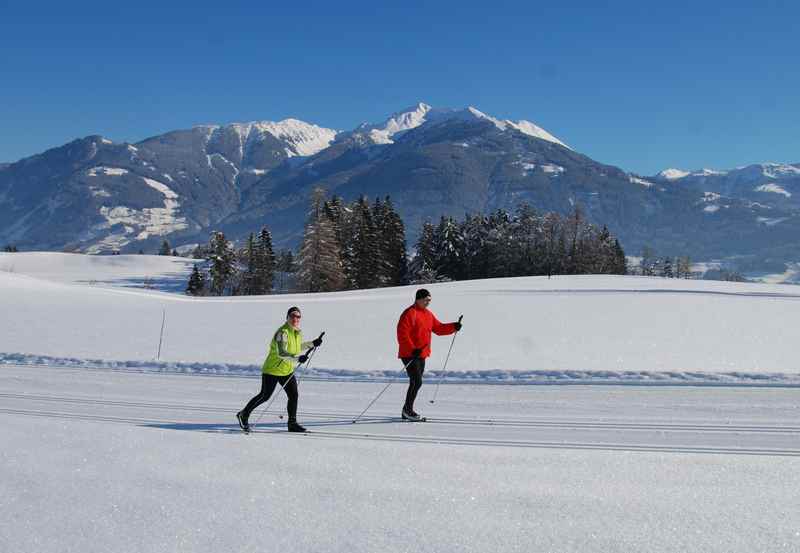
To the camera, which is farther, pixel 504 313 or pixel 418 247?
pixel 418 247

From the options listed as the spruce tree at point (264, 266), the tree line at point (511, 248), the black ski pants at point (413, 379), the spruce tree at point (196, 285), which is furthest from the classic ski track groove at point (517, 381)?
the spruce tree at point (196, 285)

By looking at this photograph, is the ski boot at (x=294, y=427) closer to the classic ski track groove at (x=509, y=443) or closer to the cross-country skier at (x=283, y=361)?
the cross-country skier at (x=283, y=361)

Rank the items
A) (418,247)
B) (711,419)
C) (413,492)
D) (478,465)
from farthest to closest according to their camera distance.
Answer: (418,247), (711,419), (478,465), (413,492)

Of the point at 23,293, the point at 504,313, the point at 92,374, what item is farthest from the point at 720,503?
the point at 23,293

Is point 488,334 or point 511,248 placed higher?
point 511,248

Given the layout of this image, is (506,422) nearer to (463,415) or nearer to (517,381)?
(463,415)

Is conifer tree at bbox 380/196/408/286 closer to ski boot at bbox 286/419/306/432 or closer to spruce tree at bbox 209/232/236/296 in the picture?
spruce tree at bbox 209/232/236/296

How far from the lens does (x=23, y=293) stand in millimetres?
36469

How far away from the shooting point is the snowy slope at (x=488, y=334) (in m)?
15.8

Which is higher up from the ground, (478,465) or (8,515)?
(478,465)

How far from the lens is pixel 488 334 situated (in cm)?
2267

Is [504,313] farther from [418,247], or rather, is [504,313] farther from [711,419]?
[418,247]

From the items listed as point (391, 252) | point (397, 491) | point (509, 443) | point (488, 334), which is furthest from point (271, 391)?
point (391, 252)

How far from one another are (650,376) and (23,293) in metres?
34.9
